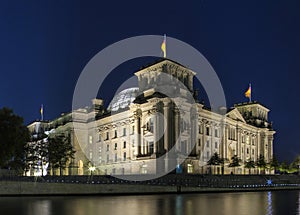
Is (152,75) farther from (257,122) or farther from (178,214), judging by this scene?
(178,214)

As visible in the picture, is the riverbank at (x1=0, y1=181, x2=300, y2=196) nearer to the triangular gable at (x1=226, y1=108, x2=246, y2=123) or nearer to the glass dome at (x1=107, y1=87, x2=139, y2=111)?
the glass dome at (x1=107, y1=87, x2=139, y2=111)

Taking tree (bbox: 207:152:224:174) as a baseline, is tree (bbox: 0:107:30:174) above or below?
above

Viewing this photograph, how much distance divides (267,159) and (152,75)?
60303mm

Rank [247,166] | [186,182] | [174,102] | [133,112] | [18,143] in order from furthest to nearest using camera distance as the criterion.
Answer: [247,166]
[133,112]
[174,102]
[186,182]
[18,143]

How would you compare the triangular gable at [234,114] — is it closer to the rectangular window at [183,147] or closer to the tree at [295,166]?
the rectangular window at [183,147]

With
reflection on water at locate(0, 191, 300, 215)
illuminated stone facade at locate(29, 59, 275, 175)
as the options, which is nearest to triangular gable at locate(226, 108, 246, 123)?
illuminated stone facade at locate(29, 59, 275, 175)

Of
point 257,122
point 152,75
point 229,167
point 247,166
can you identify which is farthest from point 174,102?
point 257,122

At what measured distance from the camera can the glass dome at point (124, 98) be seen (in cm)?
10425

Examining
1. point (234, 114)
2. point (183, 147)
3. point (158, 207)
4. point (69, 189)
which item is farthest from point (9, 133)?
point (234, 114)

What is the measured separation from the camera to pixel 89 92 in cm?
11844

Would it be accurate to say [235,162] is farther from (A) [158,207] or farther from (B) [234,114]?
(A) [158,207]

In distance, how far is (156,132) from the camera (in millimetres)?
82062

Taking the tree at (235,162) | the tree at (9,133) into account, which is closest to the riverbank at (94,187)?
the tree at (9,133)

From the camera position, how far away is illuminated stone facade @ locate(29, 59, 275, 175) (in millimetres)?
82250
